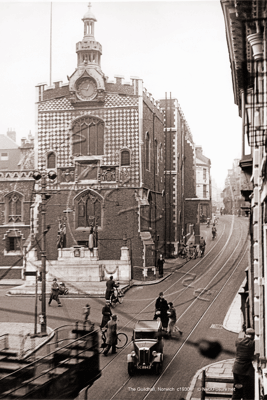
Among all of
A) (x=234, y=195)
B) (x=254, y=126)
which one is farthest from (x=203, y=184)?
(x=254, y=126)

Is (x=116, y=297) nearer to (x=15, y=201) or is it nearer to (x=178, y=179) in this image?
(x=178, y=179)

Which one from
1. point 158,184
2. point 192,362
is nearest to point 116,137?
point 158,184

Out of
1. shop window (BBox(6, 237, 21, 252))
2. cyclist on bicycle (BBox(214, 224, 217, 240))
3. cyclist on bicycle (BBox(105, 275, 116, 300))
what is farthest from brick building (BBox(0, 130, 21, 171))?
cyclist on bicycle (BBox(214, 224, 217, 240))

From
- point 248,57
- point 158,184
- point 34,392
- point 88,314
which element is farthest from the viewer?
point 158,184

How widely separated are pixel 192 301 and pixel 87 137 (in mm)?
3898

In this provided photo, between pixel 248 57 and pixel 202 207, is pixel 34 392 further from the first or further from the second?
pixel 248 57

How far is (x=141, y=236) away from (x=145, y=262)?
1.79 ft

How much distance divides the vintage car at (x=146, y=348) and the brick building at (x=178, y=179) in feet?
5.51

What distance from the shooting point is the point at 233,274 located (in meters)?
9.26

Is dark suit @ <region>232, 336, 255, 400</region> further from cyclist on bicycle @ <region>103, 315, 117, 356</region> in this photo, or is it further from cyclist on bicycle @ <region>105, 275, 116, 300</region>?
cyclist on bicycle @ <region>105, 275, 116, 300</region>

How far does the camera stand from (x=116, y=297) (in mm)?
9164

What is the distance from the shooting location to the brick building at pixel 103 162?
9.40m

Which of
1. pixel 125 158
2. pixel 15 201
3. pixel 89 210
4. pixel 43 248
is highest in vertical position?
pixel 125 158

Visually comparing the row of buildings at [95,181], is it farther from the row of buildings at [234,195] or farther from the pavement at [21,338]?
the pavement at [21,338]
